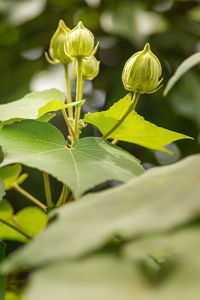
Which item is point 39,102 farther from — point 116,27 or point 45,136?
point 116,27

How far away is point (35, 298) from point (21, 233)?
62cm

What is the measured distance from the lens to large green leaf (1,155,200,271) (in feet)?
0.83

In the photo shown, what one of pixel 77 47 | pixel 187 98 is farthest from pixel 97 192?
pixel 187 98

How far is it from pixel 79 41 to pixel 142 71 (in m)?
0.13

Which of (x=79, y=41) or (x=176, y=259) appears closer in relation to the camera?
(x=176, y=259)

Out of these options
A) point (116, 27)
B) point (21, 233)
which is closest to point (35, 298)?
point (21, 233)

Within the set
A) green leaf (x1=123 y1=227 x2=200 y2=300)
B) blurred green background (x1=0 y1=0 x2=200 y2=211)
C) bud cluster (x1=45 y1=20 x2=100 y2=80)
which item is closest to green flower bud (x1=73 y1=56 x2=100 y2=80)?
bud cluster (x1=45 y1=20 x2=100 y2=80)

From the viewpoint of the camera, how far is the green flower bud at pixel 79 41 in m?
0.66

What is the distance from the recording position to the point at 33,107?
26.3 inches

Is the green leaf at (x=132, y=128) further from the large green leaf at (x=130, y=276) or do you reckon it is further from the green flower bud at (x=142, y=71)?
the large green leaf at (x=130, y=276)

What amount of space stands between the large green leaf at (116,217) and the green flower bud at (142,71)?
301 millimetres

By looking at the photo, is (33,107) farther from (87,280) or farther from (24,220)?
(87,280)

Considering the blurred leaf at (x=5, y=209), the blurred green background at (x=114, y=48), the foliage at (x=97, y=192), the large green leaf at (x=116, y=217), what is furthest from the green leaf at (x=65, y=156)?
the blurred green background at (x=114, y=48)

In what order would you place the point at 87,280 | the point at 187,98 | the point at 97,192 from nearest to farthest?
the point at 87,280 < the point at 97,192 < the point at 187,98
